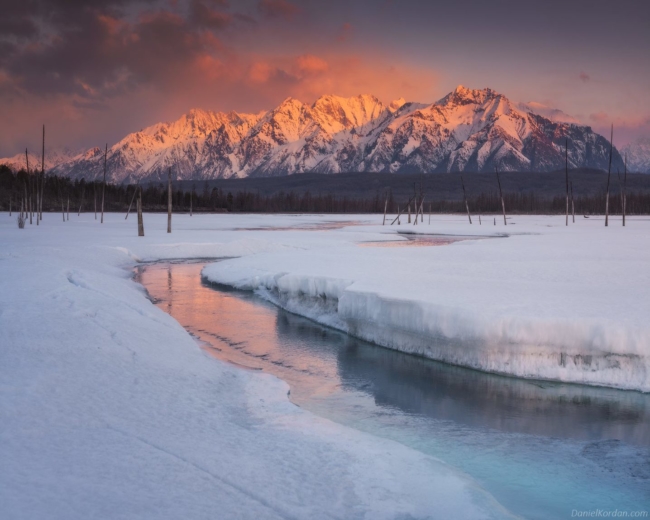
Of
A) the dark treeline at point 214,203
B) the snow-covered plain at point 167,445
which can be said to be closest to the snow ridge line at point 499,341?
the snow-covered plain at point 167,445

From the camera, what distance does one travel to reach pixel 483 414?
8430mm

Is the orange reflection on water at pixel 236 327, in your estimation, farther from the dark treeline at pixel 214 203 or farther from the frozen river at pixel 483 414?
the dark treeline at pixel 214 203

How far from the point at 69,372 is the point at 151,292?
11.9 metres

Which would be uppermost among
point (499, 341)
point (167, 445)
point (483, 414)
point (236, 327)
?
point (499, 341)

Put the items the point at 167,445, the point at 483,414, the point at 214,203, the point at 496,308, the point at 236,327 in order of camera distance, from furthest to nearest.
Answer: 1. the point at 214,203
2. the point at 236,327
3. the point at 496,308
4. the point at 483,414
5. the point at 167,445

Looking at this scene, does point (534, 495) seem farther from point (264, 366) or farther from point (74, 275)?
point (74, 275)

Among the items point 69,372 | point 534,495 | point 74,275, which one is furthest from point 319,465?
point 74,275

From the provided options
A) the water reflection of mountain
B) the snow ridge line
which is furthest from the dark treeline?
the water reflection of mountain

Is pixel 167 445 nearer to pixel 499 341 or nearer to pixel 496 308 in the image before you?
pixel 499 341

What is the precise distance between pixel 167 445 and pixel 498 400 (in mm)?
5228

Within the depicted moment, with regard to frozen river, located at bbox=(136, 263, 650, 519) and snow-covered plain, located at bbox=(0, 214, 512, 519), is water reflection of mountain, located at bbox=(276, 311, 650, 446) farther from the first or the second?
snow-covered plain, located at bbox=(0, 214, 512, 519)

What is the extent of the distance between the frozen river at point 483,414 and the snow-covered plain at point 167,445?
2.13 feet

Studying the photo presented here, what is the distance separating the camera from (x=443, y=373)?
414 inches

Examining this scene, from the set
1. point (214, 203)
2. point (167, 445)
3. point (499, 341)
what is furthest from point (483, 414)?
point (214, 203)
